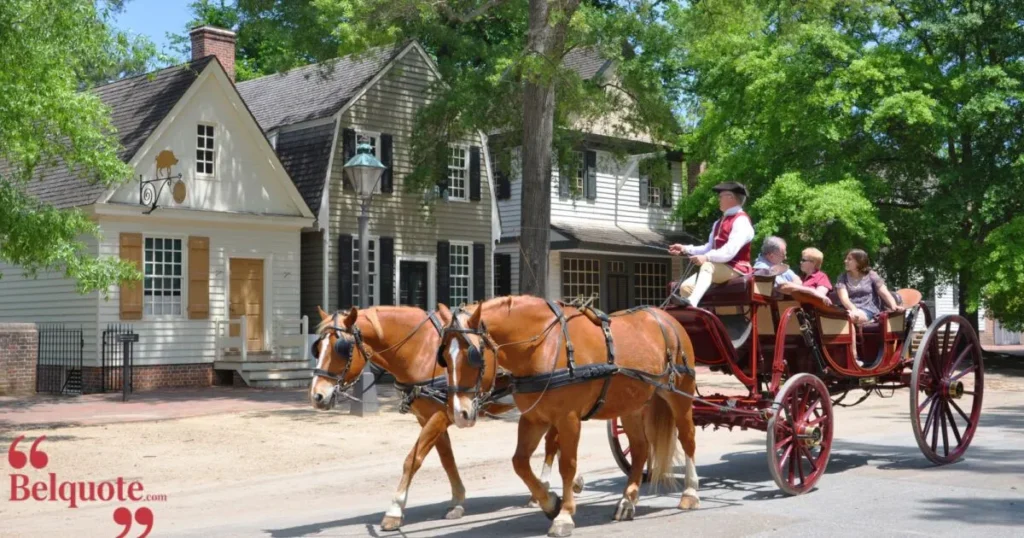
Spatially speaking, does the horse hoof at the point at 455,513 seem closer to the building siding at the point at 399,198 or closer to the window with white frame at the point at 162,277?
the window with white frame at the point at 162,277

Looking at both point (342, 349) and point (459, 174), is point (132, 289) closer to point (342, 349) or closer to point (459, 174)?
point (459, 174)

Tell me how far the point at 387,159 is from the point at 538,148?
9376mm

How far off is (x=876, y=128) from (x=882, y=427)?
13798 millimetres

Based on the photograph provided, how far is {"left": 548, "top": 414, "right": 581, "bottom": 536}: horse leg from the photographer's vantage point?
25.8ft

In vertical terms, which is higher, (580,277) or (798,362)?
(580,277)

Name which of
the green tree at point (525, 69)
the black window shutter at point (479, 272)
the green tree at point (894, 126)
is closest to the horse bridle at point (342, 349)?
the green tree at point (525, 69)

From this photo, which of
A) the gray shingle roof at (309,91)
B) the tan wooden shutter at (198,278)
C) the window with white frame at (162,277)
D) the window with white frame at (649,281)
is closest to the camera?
the window with white frame at (162,277)

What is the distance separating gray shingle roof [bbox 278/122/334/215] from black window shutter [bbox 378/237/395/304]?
203cm

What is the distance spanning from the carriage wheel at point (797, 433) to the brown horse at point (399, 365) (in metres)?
2.33

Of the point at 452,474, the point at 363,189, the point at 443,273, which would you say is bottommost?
the point at 452,474

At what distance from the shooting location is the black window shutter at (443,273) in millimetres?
28716

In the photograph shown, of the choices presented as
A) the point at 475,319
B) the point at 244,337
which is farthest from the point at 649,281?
the point at 475,319

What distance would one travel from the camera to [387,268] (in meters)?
27.5

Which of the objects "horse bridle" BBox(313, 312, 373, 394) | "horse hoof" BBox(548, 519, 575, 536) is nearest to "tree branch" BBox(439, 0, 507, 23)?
"horse bridle" BBox(313, 312, 373, 394)
